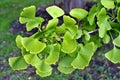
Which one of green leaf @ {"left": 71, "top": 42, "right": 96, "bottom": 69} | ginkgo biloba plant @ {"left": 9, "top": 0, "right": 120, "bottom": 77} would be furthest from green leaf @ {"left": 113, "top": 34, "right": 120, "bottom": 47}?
green leaf @ {"left": 71, "top": 42, "right": 96, "bottom": 69}

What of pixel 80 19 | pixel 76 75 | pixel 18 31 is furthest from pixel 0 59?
pixel 80 19

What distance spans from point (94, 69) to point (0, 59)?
1.97 m

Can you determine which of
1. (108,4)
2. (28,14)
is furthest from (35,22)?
(108,4)

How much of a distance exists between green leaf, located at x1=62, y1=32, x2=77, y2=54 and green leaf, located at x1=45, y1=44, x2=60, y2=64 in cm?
2

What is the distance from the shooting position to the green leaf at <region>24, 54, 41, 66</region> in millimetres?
1019

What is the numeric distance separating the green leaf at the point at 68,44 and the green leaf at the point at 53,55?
0.08 feet

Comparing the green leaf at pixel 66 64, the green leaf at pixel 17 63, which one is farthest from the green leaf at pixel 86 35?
the green leaf at pixel 17 63

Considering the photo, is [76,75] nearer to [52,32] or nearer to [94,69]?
[94,69]

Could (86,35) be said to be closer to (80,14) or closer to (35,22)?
(80,14)

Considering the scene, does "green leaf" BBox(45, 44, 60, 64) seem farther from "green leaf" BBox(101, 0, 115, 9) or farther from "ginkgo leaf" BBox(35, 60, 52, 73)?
"green leaf" BBox(101, 0, 115, 9)

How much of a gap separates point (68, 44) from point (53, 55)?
61mm

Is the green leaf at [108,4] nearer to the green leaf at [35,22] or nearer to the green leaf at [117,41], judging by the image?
the green leaf at [117,41]

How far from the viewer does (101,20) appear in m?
1.08

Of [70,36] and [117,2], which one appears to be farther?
[117,2]
